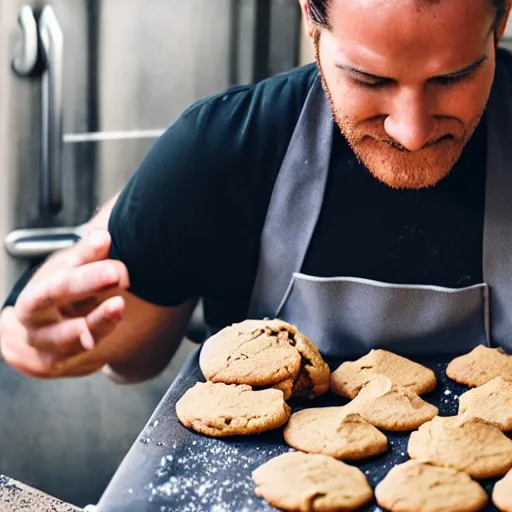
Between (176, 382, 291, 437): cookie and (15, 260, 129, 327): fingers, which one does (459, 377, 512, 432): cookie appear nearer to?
(176, 382, 291, 437): cookie

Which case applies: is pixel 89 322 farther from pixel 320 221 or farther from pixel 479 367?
pixel 479 367

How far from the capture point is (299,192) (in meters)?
1.33

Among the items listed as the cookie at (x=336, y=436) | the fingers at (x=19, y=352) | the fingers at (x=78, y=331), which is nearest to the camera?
the cookie at (x=336, y=436)

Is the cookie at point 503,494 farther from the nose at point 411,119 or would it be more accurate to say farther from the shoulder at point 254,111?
the shoulder at point 254,111

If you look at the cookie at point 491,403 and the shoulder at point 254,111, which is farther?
the shoulder at point 254,111

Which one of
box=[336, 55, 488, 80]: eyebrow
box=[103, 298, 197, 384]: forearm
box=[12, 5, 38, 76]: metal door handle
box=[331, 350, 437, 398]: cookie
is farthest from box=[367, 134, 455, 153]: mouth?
box=[12, 5, 38, 76]: metal door handle

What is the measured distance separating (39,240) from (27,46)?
374 mm

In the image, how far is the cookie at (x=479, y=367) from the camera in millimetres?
1183

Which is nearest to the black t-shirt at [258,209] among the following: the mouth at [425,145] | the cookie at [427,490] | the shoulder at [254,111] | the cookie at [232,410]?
the shoulder at [254,111]

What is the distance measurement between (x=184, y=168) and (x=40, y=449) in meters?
0.77

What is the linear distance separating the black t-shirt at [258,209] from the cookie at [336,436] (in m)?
0.36

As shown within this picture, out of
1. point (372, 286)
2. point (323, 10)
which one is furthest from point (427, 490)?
point (323, 10)

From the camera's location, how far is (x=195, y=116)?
1.40 metres

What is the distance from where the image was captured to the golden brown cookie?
1.12 meters
